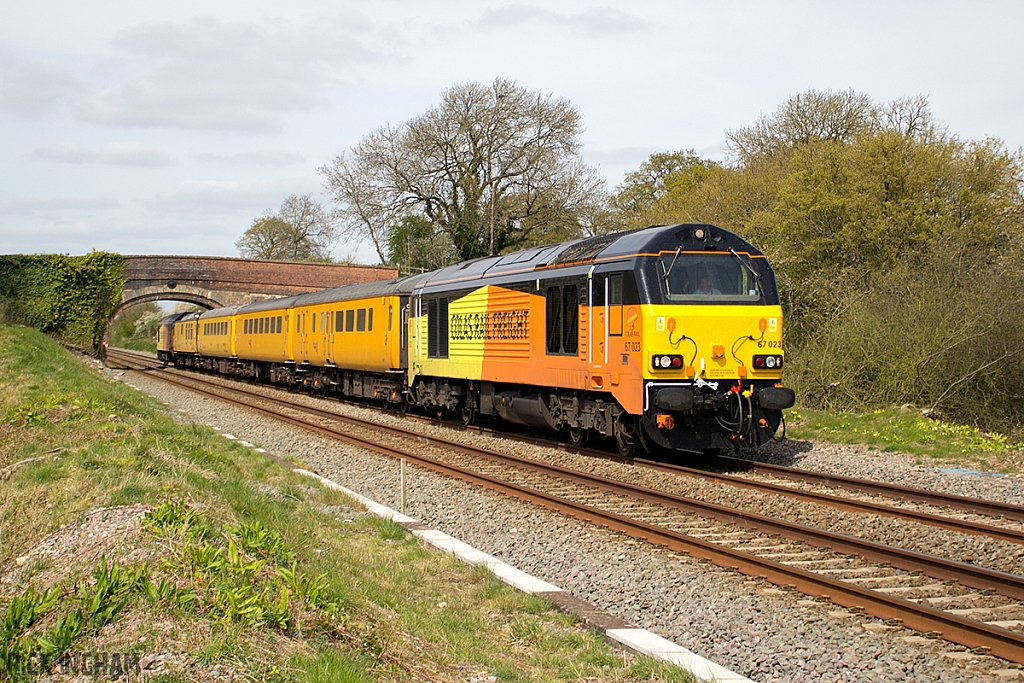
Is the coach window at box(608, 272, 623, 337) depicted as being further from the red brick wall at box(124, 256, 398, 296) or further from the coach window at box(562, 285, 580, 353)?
the red brick wall at box(124, 256, 398, 296)

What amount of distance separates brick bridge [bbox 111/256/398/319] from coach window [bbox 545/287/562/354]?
33.7 m

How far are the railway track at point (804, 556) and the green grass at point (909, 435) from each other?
4.52 m

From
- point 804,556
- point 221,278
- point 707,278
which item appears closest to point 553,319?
point 707,278

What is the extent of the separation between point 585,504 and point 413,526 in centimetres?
203

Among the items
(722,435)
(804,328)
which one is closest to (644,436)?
(722,435)

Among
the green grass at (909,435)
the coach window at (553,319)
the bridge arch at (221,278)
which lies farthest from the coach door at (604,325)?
the bridge arch at (221,278)

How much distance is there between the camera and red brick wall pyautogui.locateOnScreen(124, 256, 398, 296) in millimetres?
47562

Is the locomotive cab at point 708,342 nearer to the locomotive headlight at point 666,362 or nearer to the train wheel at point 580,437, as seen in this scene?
the locomotive headlight at point 666,362

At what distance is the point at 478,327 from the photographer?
16422 mm

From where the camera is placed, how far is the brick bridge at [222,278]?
1868 inches

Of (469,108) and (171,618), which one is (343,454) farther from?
(469,108)

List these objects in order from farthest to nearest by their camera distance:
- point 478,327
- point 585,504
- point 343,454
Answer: point 478,327, point 343,454, point 585,504

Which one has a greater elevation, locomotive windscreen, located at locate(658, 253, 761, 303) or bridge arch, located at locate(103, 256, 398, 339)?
bridge arch, located at locate(103, 256, 398, 339)

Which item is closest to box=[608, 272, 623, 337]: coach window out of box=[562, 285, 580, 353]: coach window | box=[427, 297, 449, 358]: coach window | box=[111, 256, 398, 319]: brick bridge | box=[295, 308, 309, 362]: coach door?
box=[562, 285, 580, 353]: coach window
